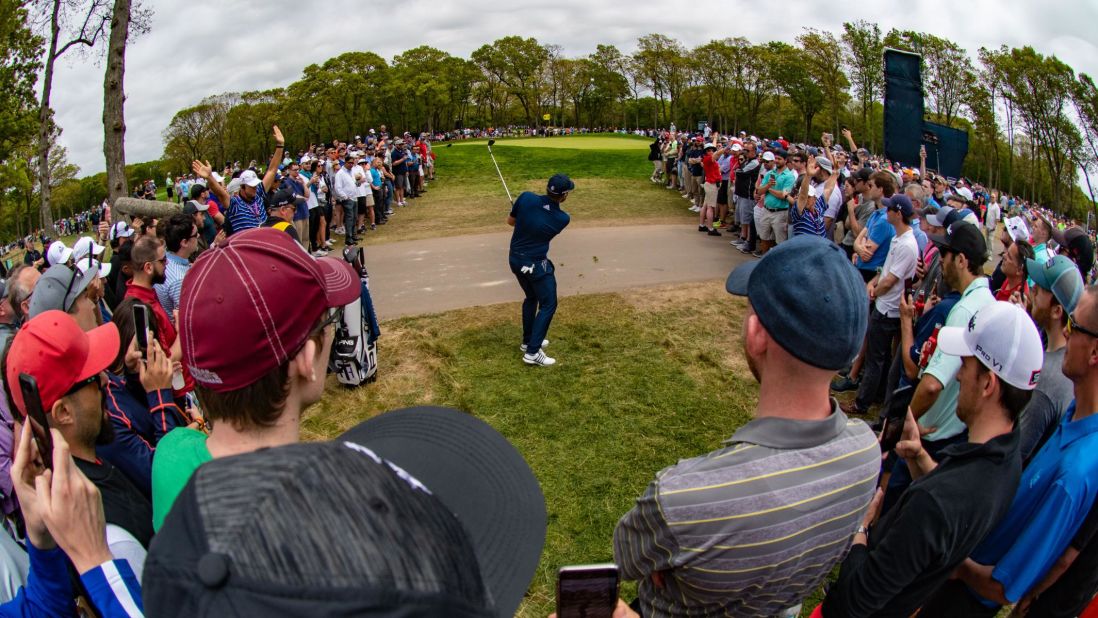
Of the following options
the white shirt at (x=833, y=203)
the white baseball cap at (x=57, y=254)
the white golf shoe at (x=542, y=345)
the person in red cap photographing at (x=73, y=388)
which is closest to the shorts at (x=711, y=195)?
the white shirt at (x=833, y=203)

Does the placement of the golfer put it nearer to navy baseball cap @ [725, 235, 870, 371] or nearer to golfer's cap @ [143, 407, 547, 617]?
navy baseball cap @ [725, 235, 870, 371]

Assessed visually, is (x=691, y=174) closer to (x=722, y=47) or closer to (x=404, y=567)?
(x=404, y=567)

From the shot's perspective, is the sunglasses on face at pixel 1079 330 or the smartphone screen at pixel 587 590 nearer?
the smartphone screen at pixel 587 590

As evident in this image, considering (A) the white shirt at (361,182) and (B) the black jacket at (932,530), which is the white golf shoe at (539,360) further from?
(A) the white shirt at (361,182)

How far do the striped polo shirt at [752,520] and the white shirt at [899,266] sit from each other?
4888 mm

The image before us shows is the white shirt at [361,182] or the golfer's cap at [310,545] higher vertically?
the white shirt at [361,182]

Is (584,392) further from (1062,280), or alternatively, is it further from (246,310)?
(246,310)

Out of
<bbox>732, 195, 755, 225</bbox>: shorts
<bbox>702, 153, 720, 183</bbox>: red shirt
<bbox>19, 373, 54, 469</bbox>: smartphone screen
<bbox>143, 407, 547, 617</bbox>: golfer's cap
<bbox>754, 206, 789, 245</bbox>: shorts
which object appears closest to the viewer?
<bbox>143, 407, 547, 617</bbox>: golfer's cap

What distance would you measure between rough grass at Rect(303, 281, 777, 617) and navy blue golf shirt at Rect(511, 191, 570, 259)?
1353 millimetres

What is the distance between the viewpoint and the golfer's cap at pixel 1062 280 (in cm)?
354

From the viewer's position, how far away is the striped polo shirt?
5.53 ft

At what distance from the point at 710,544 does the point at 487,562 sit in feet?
2.45

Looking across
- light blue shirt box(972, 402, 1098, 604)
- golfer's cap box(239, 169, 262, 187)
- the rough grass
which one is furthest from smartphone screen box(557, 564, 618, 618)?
golfer's cap box(239, 169, 262, 187)

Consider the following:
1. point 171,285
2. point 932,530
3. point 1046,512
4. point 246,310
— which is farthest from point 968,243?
point 171,285
